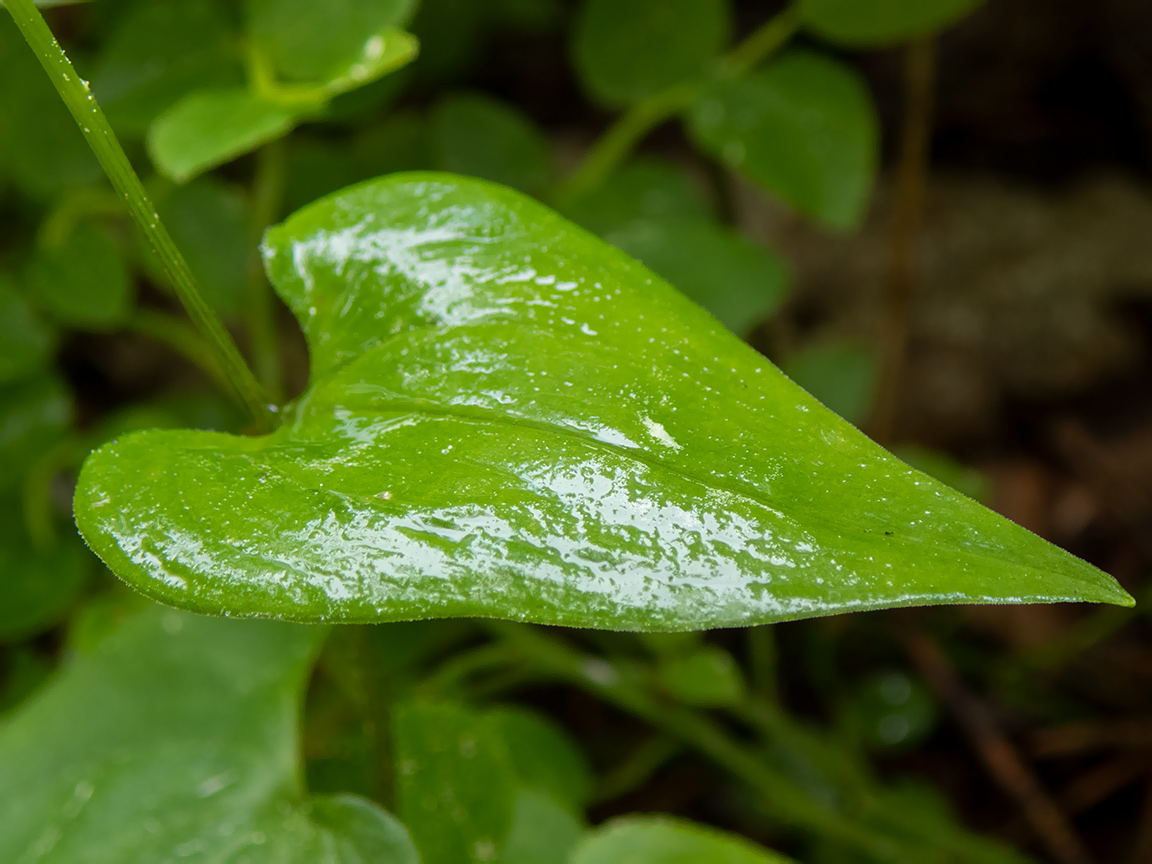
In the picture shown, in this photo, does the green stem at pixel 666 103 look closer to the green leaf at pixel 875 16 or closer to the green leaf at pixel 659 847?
the green leaf at pixel 875 16

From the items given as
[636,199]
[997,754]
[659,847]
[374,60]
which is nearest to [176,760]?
[659,847]

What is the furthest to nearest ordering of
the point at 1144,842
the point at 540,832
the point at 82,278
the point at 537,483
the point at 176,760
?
the point at 1144,842, the point at 82,278, the point at 540,832, the point at 176,760, the point at 537,483

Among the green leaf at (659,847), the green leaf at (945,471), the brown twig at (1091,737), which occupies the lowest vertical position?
the brown twig at (1091,737)

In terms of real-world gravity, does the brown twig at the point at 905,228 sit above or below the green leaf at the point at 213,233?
below

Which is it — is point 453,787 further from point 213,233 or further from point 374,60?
point 213,233

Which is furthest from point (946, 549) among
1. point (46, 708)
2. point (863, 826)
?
point (863, 826)

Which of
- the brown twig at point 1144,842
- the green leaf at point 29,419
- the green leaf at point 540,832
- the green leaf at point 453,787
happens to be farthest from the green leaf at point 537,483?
the brown twig at point 1144,842
